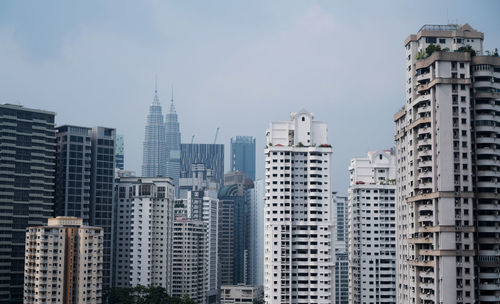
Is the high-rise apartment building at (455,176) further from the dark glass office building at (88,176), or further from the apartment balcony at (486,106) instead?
the dark glass office building at (88,176)

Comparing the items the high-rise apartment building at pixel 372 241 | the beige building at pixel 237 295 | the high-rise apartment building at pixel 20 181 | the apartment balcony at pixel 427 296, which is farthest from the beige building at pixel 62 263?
the beige building at pixel 237 295

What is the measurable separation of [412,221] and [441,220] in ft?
21.2

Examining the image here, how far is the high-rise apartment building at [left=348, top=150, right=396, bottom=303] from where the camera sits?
130625 millimetres

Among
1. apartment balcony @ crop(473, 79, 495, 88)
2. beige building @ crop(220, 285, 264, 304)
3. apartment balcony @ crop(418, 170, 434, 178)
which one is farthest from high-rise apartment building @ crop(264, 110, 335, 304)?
beige building @ crop(220, 285, 264, 304)

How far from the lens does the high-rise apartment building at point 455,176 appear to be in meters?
70.2

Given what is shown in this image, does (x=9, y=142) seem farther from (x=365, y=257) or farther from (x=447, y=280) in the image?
(x=447, y=280)

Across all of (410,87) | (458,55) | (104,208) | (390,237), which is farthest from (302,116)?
(104,208)

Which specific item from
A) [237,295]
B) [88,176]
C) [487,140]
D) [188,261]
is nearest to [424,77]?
[487,140]

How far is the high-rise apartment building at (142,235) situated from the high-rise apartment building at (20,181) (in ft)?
80.0

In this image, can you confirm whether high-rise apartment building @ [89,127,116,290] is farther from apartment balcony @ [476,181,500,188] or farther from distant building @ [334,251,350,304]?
apartment balcony @ [476,181,500,188]

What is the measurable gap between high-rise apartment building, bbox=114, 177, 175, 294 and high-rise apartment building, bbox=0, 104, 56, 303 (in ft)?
80.0

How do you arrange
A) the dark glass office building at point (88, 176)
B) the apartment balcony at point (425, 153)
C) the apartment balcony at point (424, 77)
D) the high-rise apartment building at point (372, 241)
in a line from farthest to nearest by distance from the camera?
the dark glass office building at point (88, 176) → the high-rise apartment building at point (372, 241) → the apartment balcony at point (424, 77) → the apartment balcony at point (425, 153)

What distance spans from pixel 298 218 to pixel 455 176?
1830 inches

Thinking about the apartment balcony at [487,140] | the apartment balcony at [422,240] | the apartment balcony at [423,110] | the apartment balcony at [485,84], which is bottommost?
the apartment balcony at [422,240]
